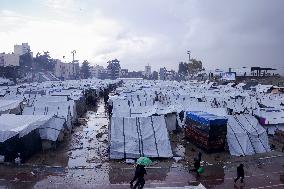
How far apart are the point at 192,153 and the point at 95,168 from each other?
285 inches

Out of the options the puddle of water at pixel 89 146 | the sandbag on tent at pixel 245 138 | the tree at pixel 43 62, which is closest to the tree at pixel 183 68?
the tree at pixel 43 62

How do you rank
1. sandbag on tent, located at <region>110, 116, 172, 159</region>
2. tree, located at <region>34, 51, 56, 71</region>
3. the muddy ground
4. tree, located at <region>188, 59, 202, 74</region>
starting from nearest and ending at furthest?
1. the muddy ground
2. sandbag on tent, located at <region>110, 116, 172, 159</region>
3. tree, located at <region>34, 51, 56, 71</region>
4. tree, located at <region>188, 59, 202, 74</region>

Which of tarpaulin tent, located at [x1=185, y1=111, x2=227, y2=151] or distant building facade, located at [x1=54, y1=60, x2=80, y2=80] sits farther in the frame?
distant building facade, located at [x1=54, y1=60, x2=80, y2=80]

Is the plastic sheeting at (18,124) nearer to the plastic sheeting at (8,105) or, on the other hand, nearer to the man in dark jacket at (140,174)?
the plastic sheeting at (8,105)

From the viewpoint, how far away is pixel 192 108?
31453 millimetres

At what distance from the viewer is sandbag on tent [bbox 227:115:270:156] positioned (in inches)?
909

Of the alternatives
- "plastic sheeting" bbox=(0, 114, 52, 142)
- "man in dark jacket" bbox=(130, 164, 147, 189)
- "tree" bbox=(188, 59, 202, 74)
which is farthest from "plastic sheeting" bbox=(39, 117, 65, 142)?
"tree" bbox=(188, 59, 202, 74)

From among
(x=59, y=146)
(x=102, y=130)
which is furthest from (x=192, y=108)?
(x=59, y=146)

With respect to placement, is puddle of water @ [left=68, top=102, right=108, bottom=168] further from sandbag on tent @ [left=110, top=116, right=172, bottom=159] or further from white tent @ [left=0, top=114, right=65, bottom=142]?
white tent @ [left=0, top=114, right=65, bottom=142]

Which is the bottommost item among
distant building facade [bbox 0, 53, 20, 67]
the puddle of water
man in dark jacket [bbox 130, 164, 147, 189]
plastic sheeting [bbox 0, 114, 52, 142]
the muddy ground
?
the muddy ground

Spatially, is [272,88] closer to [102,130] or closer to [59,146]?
[102,130]

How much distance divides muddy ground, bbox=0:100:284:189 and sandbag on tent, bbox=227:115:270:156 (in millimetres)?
635

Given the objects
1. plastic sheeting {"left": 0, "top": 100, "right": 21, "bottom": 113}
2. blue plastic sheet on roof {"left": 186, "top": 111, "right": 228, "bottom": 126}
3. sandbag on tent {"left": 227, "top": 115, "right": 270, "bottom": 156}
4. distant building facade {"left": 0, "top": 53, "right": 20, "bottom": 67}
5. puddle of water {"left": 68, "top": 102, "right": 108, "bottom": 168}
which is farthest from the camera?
distant building facade {"left": 0, "top": 53, "right": 20, "bottom": 67}

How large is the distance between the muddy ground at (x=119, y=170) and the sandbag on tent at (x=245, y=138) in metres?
0.64
